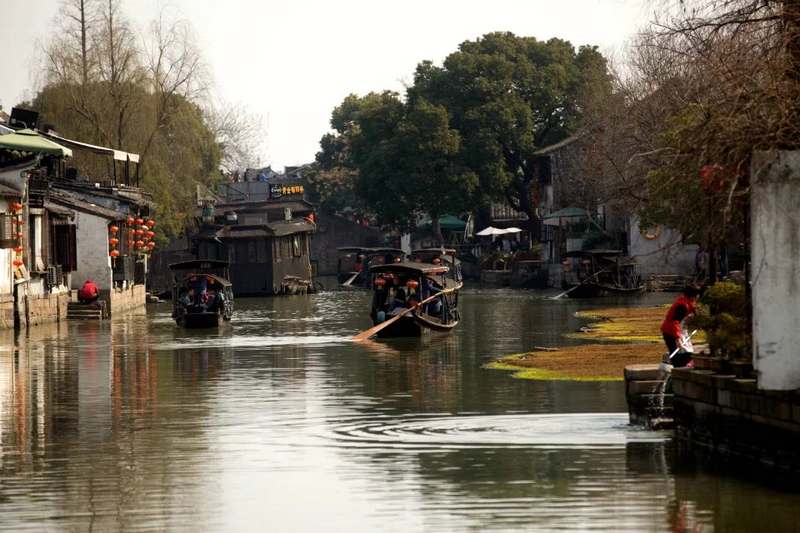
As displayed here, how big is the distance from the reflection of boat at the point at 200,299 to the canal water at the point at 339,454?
1307 centimetres

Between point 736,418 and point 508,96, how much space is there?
234 ft

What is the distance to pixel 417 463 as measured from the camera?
17.7 meters

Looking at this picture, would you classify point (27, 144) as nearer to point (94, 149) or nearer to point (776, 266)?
point (94, 149)

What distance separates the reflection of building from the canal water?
42973 millimetres

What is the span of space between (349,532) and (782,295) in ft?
16.8

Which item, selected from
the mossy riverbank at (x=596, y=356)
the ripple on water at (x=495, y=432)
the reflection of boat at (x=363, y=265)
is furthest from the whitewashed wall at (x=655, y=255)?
the ripple on water at (x=495, y=432)

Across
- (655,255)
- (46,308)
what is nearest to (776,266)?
(46,308)

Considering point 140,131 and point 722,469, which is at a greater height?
point 140,131

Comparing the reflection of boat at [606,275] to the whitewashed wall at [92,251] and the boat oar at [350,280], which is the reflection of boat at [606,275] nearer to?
the boat oar at [350,280]

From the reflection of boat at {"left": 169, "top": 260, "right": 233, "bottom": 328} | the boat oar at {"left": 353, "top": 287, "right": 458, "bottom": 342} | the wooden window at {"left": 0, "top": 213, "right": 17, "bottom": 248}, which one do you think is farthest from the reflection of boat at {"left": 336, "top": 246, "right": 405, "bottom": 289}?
the boat oar at {"left": 353, "top": 287, "right": 458, "bottom": 342}

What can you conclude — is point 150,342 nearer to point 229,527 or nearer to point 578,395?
point 578,395

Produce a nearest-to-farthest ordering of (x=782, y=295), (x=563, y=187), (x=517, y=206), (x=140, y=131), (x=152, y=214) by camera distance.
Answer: (x=782, y=295) < (x=140, y=131) < (x=152, y=214) < (x=563, y=187) < (x=517, y=206)

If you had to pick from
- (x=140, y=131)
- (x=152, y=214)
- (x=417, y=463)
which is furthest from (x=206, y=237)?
(x=417, y=463)

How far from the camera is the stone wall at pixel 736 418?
51.3 ft
